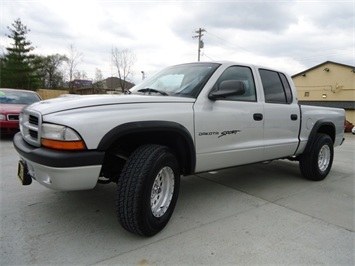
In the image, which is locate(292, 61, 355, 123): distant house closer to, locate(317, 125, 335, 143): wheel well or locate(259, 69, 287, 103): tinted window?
locate(317, 125, 335, 143): wheel well

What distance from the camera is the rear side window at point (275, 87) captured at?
4152mm

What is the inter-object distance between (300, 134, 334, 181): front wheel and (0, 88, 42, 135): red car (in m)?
7.14

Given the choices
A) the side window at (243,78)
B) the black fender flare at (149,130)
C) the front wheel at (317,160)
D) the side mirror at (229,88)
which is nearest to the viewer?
the black fender flare at (149,130)

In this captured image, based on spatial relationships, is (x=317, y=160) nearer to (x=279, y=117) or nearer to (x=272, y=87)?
(x=279, y=117)

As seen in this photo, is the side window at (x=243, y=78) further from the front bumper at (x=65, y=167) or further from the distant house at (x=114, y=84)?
the distant house at (x=114, y=84)

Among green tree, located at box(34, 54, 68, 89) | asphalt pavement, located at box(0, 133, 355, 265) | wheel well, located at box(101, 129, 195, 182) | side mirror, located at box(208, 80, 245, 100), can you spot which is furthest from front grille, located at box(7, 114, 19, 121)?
green tree, located at box(34, 54, 68, 89)

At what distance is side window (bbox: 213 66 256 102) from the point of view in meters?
3.56

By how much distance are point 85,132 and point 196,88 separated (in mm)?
1432

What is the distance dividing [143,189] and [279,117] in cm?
249

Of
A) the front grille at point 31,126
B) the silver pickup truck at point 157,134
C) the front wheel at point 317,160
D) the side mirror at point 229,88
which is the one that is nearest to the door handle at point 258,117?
the silver pickup truck at point 157,134

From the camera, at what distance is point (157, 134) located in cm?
293

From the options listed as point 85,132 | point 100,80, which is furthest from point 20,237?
point 100,80

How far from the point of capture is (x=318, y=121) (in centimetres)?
491

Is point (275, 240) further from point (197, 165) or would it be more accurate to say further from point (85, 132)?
point (85, 132)
